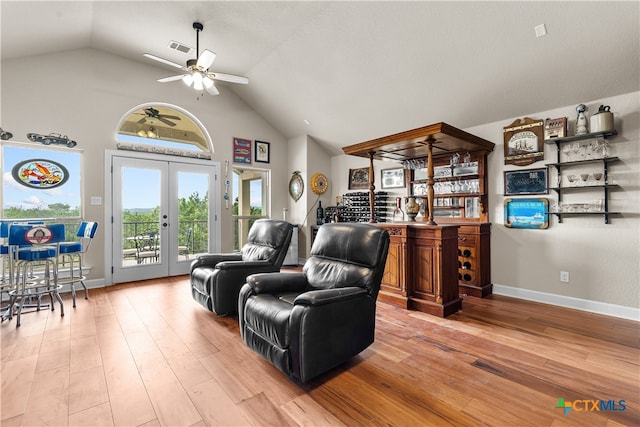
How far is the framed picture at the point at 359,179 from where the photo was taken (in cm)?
599

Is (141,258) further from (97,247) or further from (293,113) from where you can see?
(293,113)

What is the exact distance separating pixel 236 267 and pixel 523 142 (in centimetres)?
398

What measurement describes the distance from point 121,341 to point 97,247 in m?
2.66

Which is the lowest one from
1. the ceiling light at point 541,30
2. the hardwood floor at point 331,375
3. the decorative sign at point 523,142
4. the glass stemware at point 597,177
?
the hardwood floor at point 331,375

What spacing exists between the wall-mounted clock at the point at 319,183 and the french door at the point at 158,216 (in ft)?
6.53

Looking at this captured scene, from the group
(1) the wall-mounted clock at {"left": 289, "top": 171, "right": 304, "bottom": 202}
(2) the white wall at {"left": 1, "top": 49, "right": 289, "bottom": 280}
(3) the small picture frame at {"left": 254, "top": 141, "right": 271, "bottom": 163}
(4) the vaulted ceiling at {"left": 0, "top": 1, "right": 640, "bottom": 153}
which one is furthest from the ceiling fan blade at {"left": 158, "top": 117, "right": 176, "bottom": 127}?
(1) the wall-mounted clock at {"left": 289, "top": 171, "right": 304, "bottom": 202}

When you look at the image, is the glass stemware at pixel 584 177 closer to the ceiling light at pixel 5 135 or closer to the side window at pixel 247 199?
the side window at pixel 247 199

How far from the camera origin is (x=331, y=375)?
6.87 feet

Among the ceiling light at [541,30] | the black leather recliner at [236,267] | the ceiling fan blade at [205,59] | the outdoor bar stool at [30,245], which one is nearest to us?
the ceiling light at [541,30]

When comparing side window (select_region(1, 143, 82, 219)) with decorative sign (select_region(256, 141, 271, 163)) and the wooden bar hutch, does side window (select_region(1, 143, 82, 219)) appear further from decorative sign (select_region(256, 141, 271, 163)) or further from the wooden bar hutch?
the wooden bar hutch

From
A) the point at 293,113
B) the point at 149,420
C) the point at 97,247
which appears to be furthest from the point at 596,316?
the point at 97,247

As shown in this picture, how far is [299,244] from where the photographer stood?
255 inches

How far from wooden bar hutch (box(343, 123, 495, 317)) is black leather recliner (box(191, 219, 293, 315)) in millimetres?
1380

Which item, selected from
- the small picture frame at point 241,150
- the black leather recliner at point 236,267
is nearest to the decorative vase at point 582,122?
the black leather recliner at point 236,267
